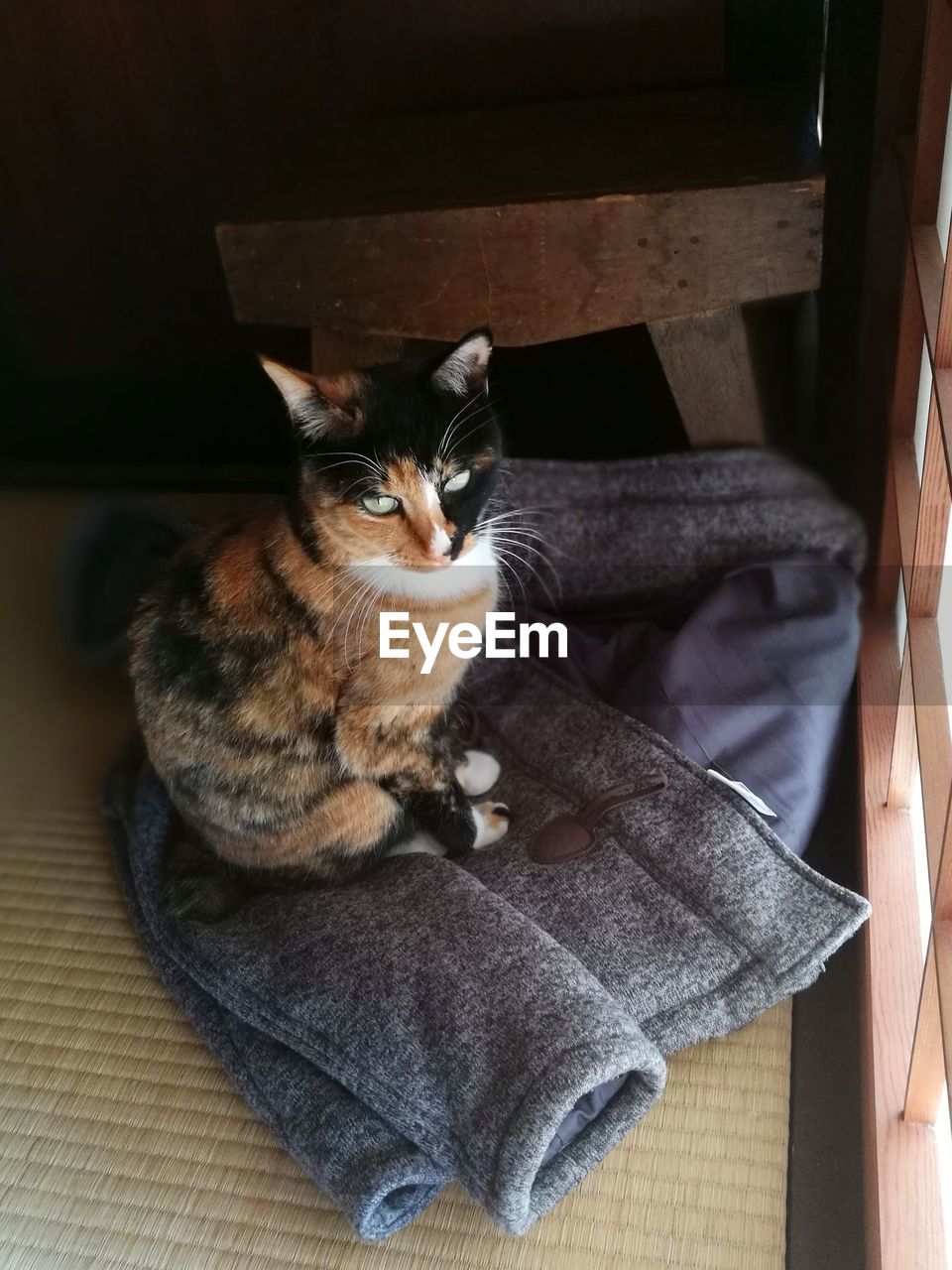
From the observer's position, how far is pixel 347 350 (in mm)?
967

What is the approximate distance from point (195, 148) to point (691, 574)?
2.16ft

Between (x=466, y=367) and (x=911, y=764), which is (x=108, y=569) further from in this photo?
(x=911, y=764)

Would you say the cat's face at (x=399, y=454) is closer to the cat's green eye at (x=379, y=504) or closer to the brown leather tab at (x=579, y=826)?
the cat's green eye at (x=379, y=504)

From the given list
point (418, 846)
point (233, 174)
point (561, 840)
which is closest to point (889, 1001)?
point (561, 840)

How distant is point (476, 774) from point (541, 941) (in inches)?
8.5

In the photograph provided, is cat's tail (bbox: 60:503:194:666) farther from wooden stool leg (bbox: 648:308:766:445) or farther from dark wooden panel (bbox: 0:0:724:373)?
wooden stool leg (bbox: 648:308:766:445)

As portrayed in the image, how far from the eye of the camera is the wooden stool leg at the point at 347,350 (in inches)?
37.6

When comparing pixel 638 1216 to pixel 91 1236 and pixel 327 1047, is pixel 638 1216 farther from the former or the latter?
pixel 91 1236

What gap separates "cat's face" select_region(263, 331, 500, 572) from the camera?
77 cm

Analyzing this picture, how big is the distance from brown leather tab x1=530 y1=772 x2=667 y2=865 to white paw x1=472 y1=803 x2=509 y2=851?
0.04 metres

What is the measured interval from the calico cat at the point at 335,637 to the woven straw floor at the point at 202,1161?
15cm

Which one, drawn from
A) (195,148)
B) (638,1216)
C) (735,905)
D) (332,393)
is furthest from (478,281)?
(638,1216)

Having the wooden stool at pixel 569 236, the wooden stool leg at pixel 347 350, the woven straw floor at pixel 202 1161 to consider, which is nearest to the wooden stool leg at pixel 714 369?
the wooden stool at pixel 569 236

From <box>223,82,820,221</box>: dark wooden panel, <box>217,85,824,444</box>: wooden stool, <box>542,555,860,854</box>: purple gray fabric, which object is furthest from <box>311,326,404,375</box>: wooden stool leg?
<box>542,555,860,854</box>: purple gray fabric
